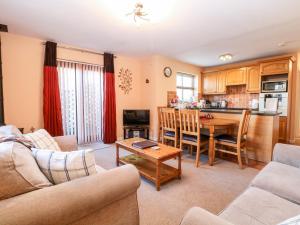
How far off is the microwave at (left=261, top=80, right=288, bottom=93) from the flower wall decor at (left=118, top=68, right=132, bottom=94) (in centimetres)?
367

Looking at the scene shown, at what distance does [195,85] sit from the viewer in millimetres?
6008

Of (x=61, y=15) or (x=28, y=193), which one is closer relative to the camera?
(x=28, y=193)

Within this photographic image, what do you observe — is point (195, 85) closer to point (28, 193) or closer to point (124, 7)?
point (124, 7)

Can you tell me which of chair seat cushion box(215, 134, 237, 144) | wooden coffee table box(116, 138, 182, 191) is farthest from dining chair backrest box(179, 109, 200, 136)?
wooden coffee table box(116, 138, 182, 191)

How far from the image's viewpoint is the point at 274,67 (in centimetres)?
434

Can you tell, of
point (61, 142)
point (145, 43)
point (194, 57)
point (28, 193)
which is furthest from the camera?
point (194, 57)

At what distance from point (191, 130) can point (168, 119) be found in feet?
1.92

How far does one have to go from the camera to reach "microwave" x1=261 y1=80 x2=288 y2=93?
4188 mm

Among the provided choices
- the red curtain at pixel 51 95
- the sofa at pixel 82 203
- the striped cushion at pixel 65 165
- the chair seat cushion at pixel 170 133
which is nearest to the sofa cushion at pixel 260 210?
the sofa at pixel 82 203

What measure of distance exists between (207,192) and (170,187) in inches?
18.3

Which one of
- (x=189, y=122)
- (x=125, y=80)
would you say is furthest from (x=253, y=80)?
(x=125, y=80)

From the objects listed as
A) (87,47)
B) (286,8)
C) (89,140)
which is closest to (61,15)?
(87,47)

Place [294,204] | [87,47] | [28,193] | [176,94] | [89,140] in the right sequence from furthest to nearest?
[176,94] < [89,140] < [87,47] < [294,204] < [28,193]

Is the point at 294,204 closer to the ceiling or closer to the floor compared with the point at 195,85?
closer to the floor
